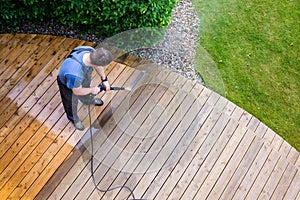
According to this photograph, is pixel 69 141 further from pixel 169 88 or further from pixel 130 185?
pixel 169 88

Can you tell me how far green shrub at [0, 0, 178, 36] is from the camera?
452 cm

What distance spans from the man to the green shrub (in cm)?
91

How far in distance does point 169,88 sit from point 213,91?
0.43 m

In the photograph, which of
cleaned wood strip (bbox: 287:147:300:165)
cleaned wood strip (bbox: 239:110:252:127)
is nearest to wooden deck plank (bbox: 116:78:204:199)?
cleaned wood strip (bbox: 239:110:252:127)

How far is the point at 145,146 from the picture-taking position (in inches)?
154

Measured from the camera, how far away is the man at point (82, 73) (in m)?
3.55

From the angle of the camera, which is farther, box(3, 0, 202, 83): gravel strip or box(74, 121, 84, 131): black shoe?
box(3, 0, 202, 83): gravel strip

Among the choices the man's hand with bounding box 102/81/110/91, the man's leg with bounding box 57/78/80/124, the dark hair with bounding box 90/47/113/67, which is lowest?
the man's leg with bounding box 57/78/80/124

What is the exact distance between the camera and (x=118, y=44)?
427 cm

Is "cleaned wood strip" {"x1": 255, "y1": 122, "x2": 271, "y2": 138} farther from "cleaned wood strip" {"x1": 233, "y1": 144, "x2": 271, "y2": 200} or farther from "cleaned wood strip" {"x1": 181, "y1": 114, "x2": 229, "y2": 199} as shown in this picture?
"cleaned wood strip" {"x1": 181, "y1": 114, "x2": 229, "y2": 199}

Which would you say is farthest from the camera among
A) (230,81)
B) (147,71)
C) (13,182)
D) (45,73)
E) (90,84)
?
(230,81)

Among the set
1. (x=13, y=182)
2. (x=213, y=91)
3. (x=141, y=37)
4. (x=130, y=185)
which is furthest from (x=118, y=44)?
(x=13, y=182)

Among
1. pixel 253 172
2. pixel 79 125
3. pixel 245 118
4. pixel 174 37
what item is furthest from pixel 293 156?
pixel 79 125

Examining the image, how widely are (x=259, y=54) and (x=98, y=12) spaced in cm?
185
